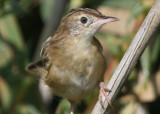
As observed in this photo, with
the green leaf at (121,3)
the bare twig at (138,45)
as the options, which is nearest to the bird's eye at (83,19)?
the bare twig at (138,45)

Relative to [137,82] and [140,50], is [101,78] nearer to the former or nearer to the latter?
[140,50]

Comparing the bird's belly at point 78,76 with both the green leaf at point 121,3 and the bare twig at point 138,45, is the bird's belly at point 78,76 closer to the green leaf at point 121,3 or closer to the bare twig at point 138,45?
the bare twig at point 138,45

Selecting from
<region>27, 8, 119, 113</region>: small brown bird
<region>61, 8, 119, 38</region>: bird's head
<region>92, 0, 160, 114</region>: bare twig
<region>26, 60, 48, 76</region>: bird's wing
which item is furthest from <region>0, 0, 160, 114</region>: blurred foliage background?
<region>92, 0, 160, 114</region>: bare twig

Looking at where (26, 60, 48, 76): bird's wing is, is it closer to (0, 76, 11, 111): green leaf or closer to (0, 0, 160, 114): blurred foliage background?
(0, 0, 160, 114): blurred foliage background

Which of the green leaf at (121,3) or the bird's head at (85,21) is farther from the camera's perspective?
the green leaf at (121,3)

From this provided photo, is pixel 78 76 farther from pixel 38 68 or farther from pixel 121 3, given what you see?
pixel 121 3

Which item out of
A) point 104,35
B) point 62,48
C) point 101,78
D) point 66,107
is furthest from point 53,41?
point 104,35

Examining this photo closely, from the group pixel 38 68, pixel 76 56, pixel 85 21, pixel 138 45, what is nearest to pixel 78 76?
pixel 76 56
